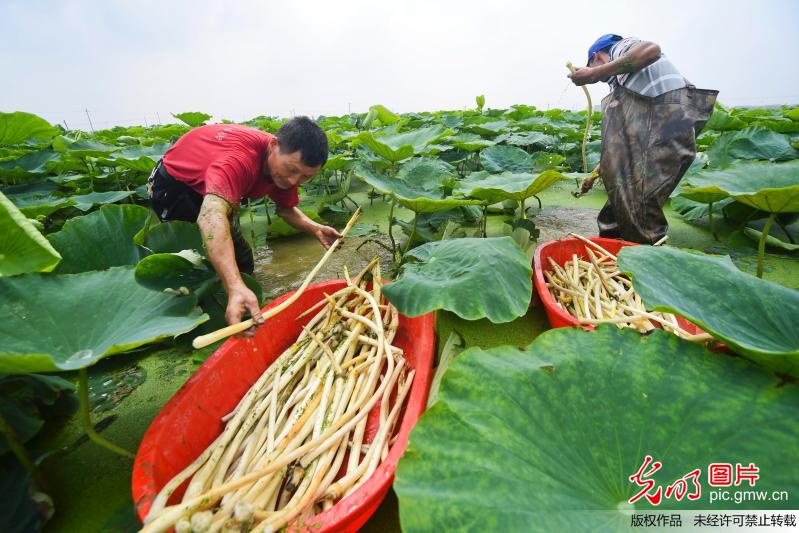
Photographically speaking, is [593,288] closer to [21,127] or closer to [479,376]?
Result: [479,376]

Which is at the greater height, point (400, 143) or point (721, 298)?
point (400, 143)

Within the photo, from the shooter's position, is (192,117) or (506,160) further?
(192,117)

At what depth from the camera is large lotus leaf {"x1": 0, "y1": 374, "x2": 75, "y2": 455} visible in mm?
1005

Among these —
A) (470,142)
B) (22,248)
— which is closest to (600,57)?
(470,142)

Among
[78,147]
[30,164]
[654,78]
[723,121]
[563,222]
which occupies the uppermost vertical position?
[654,78]

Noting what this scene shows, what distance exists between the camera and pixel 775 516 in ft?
1.80

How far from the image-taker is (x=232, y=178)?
1515 millimetres

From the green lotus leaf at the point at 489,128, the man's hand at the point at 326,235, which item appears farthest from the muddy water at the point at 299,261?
the green lotus leaf at the point at 489,128

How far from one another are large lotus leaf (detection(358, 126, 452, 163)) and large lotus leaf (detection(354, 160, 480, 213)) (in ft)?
0.43

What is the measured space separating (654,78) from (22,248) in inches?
115

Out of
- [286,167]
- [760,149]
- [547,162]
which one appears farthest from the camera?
[547,162]

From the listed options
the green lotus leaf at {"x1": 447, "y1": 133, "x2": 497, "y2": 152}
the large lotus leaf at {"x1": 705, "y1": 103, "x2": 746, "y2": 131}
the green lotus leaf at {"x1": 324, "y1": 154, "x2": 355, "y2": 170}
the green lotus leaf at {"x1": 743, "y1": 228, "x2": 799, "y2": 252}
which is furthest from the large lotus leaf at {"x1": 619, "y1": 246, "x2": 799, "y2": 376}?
the large lotus leaf at {"x1": 705, "y1": 103, "x2": 746, "y2": 131}

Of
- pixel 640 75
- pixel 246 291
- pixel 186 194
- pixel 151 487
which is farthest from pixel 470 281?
pixel 640 75

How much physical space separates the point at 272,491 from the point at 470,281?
2.62 ft
